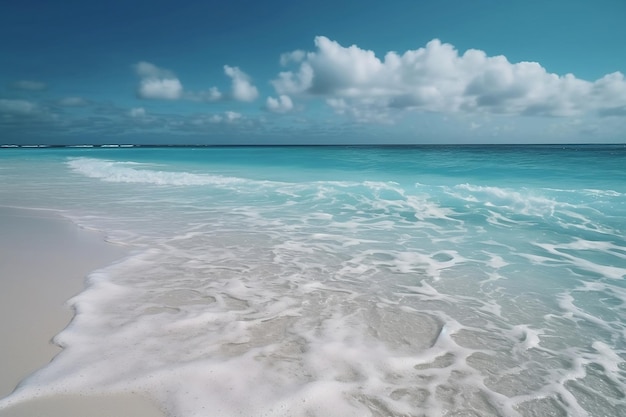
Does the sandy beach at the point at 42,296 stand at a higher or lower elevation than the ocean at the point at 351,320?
higher

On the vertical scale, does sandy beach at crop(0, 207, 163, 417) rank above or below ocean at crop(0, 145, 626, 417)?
above

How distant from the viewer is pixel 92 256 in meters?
5.86

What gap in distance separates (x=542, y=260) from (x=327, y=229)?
4.37 m

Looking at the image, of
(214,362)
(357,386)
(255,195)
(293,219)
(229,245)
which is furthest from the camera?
(255,195)

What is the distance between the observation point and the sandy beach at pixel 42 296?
2.46 m

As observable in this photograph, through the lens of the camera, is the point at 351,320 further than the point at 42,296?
No

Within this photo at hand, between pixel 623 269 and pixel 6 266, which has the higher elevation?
pixel 6 266

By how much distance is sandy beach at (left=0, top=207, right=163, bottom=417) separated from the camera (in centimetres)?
246

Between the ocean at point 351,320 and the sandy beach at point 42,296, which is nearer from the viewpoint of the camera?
the sandy beach at point 42,296

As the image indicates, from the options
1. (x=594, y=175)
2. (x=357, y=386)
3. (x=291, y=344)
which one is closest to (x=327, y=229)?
(x=291, y=344)

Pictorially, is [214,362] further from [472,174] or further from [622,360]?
[472,174]

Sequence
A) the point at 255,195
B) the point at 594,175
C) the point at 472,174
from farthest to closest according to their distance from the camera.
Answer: the point at 472,174 → the point at 594,175 → the point at 255,195

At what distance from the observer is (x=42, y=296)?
420 centimetres

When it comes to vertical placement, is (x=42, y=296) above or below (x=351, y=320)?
above
